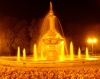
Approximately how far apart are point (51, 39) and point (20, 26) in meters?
26.7

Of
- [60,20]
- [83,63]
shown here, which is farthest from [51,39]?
[60,20]

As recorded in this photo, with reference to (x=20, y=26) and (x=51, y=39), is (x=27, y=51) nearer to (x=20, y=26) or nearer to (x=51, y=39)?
(x=20, y=26)

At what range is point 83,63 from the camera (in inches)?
720

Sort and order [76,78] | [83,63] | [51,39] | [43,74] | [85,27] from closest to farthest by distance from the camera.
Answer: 1. [76,78]
2. [43,74]
3. [83,63]
4. [51,39]
5. [85,27]

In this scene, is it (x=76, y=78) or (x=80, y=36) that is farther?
(x=80, y=36)

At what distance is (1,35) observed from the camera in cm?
4928

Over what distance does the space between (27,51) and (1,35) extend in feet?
20.7

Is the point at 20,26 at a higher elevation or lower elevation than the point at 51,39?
higher

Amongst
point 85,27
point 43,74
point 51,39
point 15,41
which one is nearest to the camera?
point 43,74

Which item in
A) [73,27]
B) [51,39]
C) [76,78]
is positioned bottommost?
[76,78]

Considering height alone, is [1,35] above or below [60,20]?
below

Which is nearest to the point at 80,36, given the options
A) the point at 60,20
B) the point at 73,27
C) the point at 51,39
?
the point at 73,27

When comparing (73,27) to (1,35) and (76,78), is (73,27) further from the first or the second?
(76,78)

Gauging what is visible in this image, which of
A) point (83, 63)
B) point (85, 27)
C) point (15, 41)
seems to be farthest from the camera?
point (85, 27)
